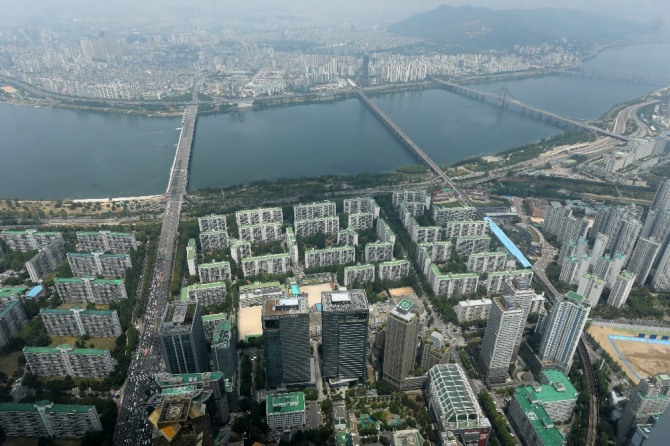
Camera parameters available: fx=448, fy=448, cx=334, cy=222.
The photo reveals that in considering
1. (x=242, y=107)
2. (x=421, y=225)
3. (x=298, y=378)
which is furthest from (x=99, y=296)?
(x=242, y=107)

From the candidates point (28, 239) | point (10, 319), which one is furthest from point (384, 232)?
point (28, 239)

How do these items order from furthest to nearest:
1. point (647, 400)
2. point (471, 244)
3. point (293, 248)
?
point (471, 244) < point (293, 248) < point (647, 400)

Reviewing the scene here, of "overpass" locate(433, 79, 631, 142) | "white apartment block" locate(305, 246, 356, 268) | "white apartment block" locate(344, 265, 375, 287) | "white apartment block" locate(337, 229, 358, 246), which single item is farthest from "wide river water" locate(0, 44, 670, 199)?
"white apartment block" locate(344, 265, 375, 287)

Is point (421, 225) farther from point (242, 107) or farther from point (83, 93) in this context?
point (83, 93)

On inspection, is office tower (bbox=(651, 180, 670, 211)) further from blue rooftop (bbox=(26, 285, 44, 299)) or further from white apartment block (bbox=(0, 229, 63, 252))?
white apartment block (bbox=(0, 229, 63, 252))

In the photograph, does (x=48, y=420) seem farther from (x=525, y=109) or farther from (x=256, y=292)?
(x=525, y=109)

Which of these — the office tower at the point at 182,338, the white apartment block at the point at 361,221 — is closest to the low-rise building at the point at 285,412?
the office tower at the point at 182,338
